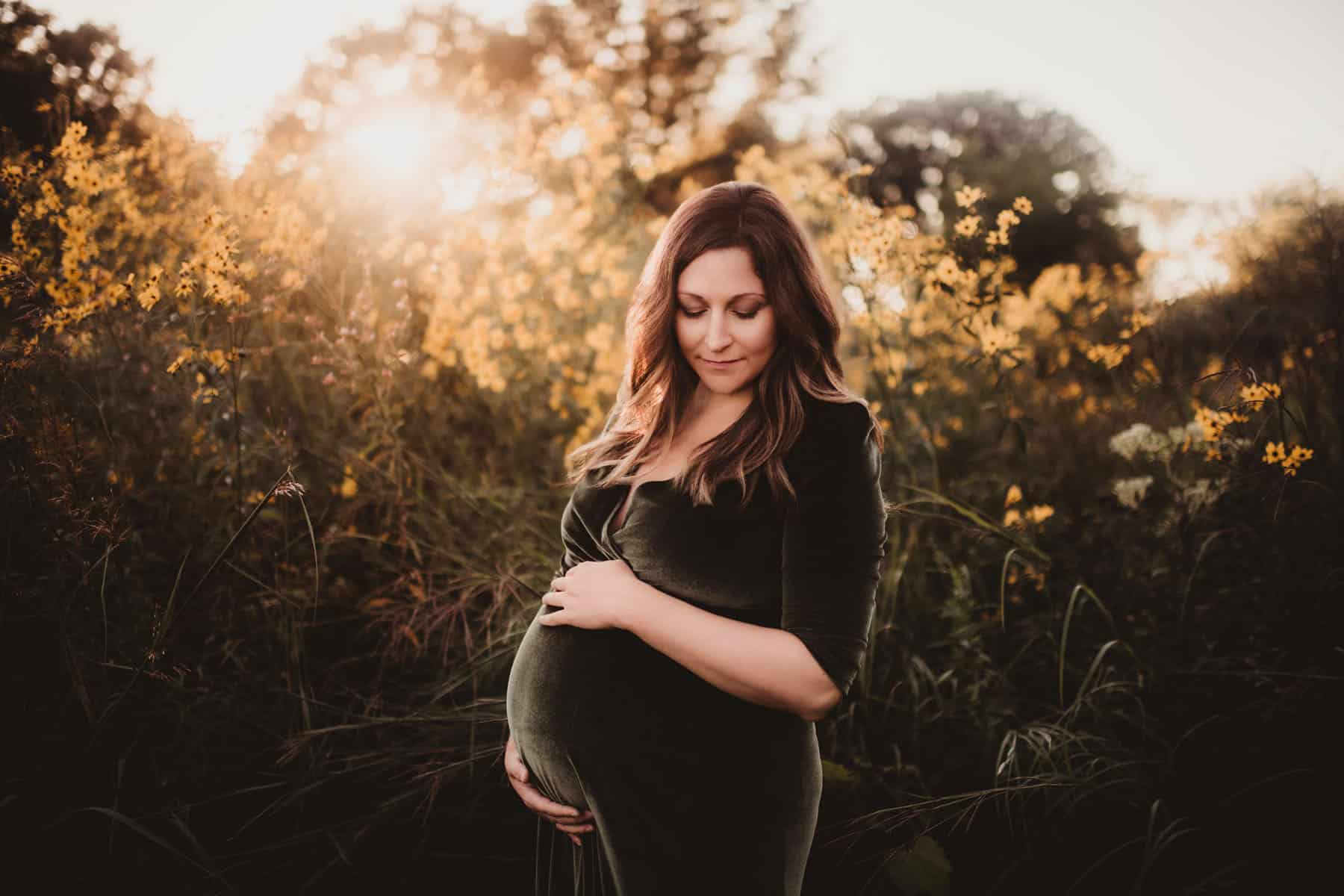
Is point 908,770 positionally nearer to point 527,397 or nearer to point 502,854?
point 502,854

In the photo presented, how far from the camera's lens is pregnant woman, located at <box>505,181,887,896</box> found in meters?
1.19

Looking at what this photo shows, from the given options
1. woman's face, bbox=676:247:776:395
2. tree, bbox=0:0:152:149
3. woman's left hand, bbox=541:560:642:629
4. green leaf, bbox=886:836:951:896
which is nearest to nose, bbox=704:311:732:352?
woman's face, bbox=676:247:776:395

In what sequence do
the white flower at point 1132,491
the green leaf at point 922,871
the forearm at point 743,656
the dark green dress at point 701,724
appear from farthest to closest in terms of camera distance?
the white flower at point 1132,491
the green leaf at point 922,871
the dark green dress at point 701,724
the forearm at point 743,656

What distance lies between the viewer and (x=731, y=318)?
1.38m

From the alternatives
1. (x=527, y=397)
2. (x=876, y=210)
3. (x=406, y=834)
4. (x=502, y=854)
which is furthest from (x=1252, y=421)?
(x=527, y=397)

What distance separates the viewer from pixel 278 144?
398 centimetres

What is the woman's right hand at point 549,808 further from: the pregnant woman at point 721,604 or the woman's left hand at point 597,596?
the woman's left hand at point 597,596

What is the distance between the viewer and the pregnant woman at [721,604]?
119 centimetres

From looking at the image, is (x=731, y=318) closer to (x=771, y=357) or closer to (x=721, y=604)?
(x=771, y=357)

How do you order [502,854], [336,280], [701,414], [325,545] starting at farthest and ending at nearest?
1. [336,280]
2. [325,545]
3. [502,854]
4. [701,414]

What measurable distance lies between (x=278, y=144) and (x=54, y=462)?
265 cm

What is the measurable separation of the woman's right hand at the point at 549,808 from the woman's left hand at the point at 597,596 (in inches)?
11.0

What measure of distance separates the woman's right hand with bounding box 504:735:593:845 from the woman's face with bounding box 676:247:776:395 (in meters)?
0.73

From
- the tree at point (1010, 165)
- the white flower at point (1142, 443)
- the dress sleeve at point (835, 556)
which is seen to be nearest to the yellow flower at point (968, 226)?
the white flower at point (1142, 443)
